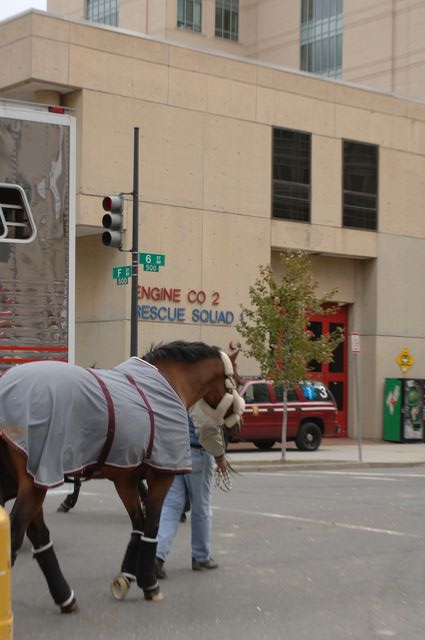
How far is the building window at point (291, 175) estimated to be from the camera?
106 ft

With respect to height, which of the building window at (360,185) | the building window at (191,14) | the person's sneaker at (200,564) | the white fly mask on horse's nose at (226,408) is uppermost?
the building window at (191,14)

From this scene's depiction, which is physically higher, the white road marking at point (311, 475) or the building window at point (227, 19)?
the building window at point (227, 19)

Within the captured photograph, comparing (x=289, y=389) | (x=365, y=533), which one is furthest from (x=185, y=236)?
(x=365, y=533)

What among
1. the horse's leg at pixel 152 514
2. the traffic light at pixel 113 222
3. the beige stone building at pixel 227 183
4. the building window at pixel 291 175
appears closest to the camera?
the horse's leg at pixel 152 514

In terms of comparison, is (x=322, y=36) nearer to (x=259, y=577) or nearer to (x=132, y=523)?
(x=259, y=577)

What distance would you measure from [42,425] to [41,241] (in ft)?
14.0

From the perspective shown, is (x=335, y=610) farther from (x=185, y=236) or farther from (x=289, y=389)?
(x=185, y=236)

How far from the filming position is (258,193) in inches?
1244

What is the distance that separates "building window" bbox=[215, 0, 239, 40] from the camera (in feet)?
197

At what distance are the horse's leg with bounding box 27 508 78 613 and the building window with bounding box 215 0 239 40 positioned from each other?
5504 centimetres

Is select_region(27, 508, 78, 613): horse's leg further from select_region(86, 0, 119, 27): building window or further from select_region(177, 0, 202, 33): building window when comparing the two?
select_region(86, 0, 119, 27): building window

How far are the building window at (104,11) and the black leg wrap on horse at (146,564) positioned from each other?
55560mm

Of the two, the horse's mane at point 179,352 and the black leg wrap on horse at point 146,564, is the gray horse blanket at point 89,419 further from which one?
the black leg wrap on horse at point 146,564

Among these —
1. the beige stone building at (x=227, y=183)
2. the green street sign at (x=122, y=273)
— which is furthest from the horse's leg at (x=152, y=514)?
the beige stone building at (x=227, y=183)
